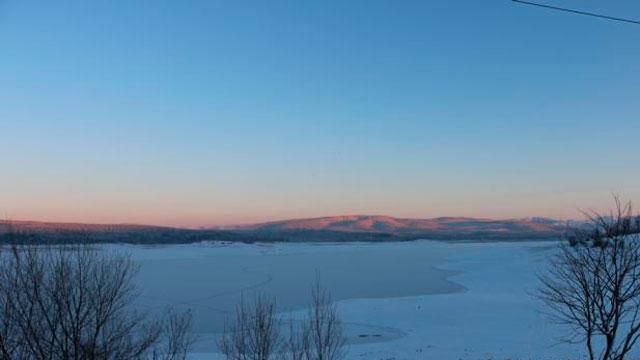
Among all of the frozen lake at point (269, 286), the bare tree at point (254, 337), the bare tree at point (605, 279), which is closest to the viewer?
the bare tree at point (605, 279)

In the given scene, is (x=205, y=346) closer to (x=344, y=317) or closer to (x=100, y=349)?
(x=344, y=317)

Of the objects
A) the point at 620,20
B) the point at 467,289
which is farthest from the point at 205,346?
the point at 467,289

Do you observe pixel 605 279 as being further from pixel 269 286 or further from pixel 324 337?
pixel 269 286

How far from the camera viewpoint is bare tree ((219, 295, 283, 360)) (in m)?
10.1

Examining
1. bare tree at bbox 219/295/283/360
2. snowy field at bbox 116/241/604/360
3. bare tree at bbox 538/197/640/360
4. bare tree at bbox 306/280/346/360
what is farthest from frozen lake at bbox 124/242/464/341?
bare tree at bbox 538/197/640/360

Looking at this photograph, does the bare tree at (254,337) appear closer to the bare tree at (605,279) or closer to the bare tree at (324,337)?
→ the bare tree at (324,337)

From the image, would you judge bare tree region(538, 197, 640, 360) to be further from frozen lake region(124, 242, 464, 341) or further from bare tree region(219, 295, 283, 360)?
frozen lake region(124, 242, 464, 341)

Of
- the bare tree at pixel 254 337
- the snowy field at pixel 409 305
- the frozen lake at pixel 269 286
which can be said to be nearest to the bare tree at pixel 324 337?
the snowy field at pixel 409 305

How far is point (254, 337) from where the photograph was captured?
571 inches

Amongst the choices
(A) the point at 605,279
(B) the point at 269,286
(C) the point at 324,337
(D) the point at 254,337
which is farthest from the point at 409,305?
(A) the point at 605,279

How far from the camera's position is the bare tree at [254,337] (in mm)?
10133

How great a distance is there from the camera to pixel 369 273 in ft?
132

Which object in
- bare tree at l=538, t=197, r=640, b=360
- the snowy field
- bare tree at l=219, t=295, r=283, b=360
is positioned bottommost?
the snowy field

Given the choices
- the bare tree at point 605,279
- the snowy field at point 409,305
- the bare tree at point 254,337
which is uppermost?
the bare tree at point 605,279
